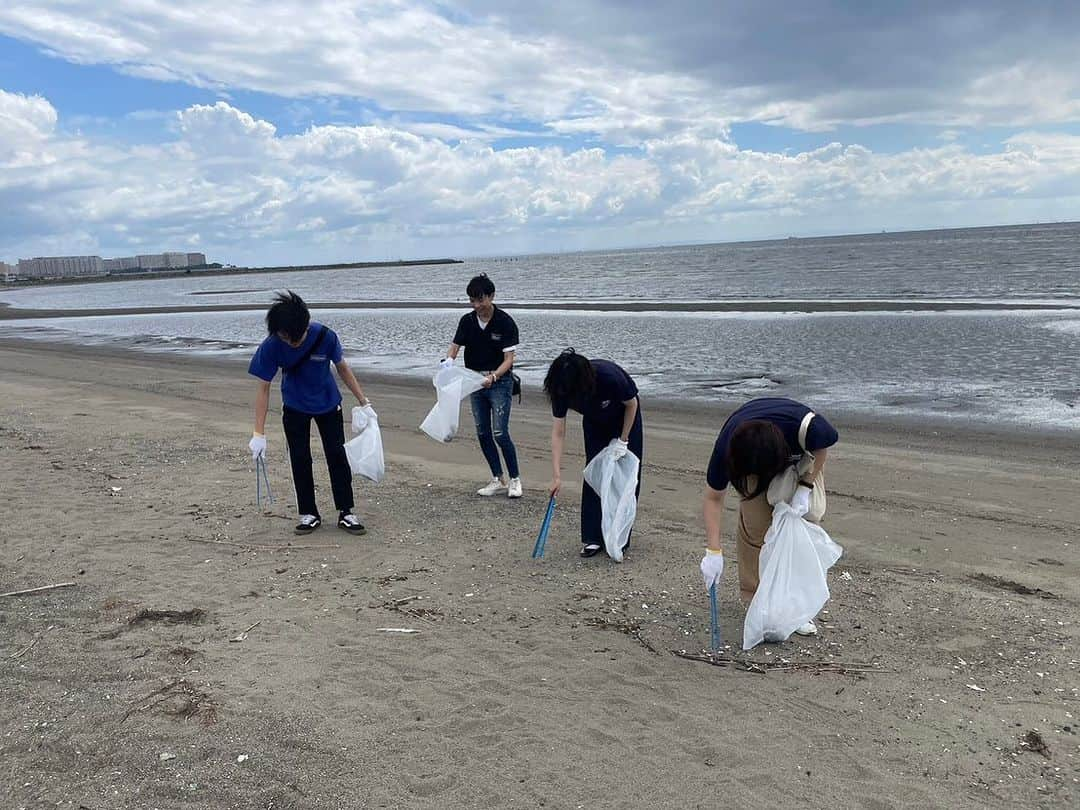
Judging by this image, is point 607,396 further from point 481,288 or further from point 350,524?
point 350,524

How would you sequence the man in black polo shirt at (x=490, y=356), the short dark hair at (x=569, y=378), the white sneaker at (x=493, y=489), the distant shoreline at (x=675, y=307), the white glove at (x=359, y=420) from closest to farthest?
the short dark hair at (x=569, y=378) → the white glove at (x=359, y=420) → the man in black polo shirt at (x=490, y=356) → the white sneaker at (x=493, y=489) → the distant shoreline at (x=675, y=307)

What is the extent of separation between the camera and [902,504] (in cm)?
626

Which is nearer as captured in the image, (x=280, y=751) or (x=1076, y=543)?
(x=280, y=751)

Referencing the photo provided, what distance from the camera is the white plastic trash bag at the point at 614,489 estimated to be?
4.79 meters

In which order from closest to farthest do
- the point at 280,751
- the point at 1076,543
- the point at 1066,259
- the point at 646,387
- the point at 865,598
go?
the point at 280,751 < the point at 865,598 < the point at 1076,543 < the point at 646,387 < the point at 1066,259

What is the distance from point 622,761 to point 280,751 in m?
1.25

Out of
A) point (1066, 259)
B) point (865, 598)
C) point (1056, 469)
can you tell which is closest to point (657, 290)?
point (1066, 259)

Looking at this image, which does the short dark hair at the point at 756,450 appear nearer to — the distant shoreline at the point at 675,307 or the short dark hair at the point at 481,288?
the short dark hair at the point at 481,288

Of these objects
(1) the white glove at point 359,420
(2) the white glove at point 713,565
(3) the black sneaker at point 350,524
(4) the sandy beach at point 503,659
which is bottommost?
(4) the sandy beach at point 503,659

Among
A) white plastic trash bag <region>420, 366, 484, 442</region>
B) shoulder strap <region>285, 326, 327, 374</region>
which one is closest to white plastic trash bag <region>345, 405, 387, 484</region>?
white plastic trash bag <region>420, 366, 484, 442</region>

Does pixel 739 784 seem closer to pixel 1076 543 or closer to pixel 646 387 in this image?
pixel 1076 543

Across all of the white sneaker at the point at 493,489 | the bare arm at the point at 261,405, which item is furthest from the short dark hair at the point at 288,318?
the white sneaker at the point at 493,489

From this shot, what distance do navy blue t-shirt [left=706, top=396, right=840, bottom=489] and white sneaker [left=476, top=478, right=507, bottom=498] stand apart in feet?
10.5

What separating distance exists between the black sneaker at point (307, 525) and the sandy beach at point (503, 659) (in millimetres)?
123
